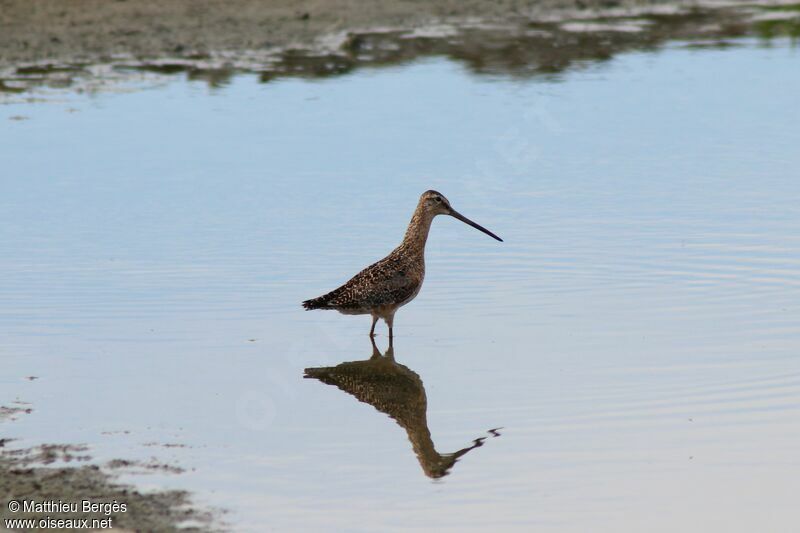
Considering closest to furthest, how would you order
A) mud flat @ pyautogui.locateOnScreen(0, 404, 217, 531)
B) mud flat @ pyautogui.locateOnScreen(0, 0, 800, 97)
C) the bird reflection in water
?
1. mud flat @ pyautogui.locateOnScreen(0, 404, 217, 531)
2. the bird reflection in water
3. mud flat @ pyautogui.locateOnScreen(0, 0, 800, 97)

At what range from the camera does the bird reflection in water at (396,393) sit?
262 inches

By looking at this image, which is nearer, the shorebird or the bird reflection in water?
the bird reflection in water

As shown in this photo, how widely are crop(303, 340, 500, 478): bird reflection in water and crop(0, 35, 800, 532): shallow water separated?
39mm

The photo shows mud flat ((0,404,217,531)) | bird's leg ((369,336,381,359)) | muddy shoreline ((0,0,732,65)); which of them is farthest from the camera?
muddy shoreline ((0,0,732,65))

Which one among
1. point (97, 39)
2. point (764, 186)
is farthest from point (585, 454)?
point (97, 39)

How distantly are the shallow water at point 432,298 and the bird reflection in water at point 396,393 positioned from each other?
39 mm

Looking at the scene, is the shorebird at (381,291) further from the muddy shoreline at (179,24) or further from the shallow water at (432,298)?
the muddy shoreline at (179,24)

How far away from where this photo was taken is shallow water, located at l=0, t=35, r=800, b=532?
6.36 meters

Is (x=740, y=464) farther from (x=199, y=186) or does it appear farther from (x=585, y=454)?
(x=199, y=186)

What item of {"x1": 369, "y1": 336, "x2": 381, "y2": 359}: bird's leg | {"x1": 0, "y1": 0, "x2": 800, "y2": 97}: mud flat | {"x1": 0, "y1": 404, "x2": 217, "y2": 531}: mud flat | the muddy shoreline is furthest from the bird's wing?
the muddy shoreline

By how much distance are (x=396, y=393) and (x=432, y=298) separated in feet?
6.51

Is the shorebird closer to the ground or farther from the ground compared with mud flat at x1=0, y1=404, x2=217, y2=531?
closer to the ground

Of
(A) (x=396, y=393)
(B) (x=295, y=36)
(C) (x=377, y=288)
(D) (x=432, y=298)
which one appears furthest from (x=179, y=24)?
(A) (x=396, y=393)

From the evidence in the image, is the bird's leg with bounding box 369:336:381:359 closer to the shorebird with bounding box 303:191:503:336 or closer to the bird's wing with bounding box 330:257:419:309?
the shorebird with bounding box 303:191:503:336
